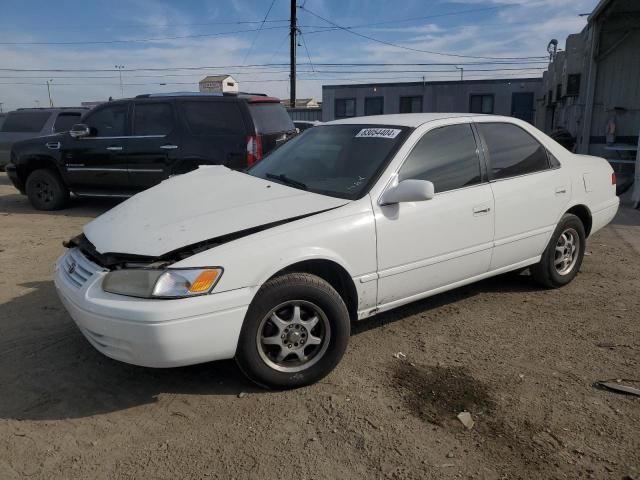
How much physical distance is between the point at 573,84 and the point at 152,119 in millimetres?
12277

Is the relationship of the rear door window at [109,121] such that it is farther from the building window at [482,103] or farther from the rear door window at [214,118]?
the building window at [482,103]

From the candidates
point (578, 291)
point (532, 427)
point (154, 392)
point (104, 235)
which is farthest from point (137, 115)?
point (532, 427)

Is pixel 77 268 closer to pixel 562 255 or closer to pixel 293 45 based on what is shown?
pixel 562 255

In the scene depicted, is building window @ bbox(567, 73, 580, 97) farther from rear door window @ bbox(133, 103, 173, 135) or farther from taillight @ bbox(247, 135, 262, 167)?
rear door window @ bbox(133, 103, 173, 135)

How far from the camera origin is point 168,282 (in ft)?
9.23

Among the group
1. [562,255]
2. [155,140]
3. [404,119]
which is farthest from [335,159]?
[155,140]

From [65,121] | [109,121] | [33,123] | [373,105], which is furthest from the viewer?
[373,105]

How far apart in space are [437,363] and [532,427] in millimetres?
823

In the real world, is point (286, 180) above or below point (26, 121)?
below

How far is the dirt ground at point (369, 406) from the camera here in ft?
8.43

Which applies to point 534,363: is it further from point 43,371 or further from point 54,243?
point 54,243

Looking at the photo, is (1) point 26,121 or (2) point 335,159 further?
(1) point 26,121

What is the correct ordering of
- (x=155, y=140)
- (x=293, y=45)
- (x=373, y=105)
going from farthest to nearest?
(x=373, y=105), (x=293, y=45), (x=155, y=140)

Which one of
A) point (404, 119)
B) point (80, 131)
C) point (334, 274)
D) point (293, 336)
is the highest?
point (404, 119)
